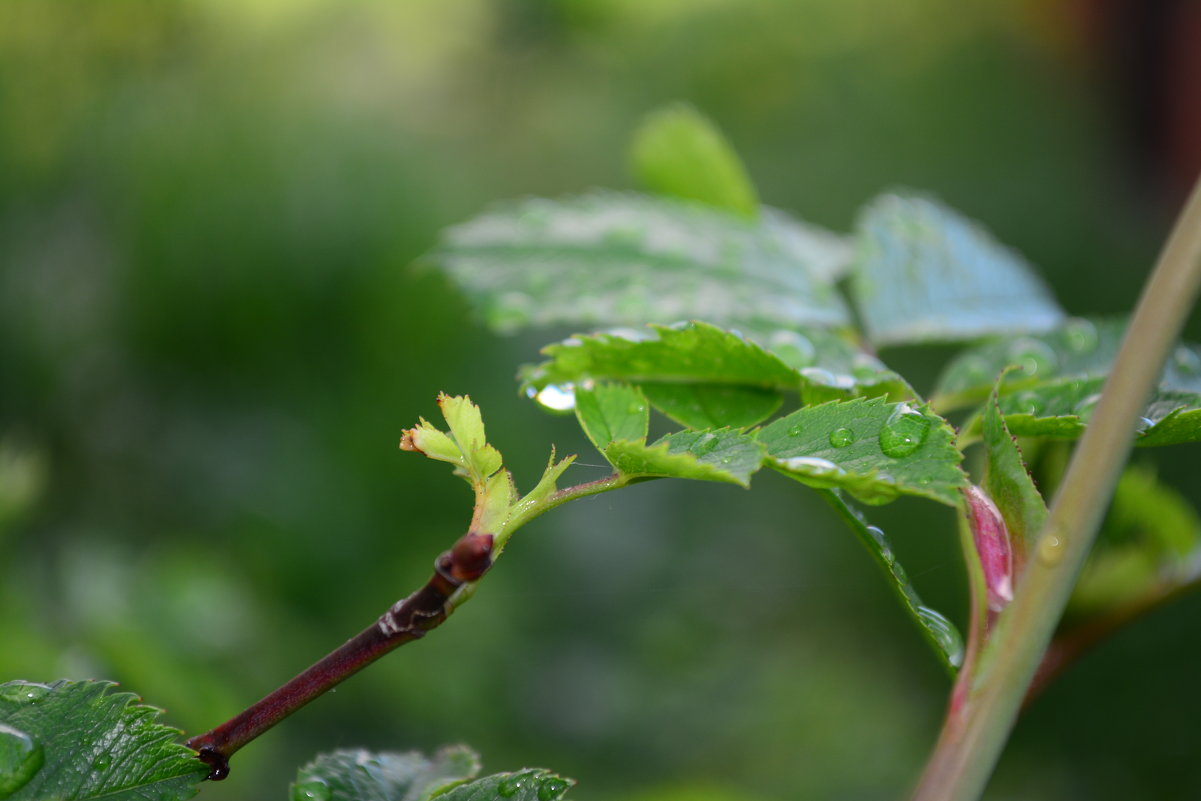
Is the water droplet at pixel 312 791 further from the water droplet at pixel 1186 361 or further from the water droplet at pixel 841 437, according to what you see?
→ the water droplet at pixel 1186 361

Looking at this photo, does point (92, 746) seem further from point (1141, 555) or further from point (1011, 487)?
point (1141, 555)

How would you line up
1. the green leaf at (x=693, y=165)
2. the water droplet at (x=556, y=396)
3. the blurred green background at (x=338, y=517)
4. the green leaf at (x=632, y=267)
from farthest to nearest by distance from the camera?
1. the blurred green background at (x=338, y=517)
2. the green leaf at (x=693, y=165)
3. the green leaf at (x=632, y=267)
4. the water droplet at (x=556, y=396)

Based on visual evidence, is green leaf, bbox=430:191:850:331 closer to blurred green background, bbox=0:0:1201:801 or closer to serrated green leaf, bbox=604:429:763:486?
serrated green leaf, bbox=604:429:763:486

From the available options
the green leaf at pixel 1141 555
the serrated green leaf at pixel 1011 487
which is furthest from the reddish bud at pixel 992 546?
the green leaf at pixel 1141 555

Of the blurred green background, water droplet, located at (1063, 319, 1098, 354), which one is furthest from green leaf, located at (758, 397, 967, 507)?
the blurred green background

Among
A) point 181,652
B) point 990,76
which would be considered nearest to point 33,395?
point 181,652

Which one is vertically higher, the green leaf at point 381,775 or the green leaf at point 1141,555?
the green leaf at point 381,775

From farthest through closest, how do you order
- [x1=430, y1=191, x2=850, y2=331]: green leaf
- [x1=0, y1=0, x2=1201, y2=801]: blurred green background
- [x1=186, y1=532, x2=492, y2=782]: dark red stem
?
[x1=0, y1=0, x2=1201, y2=801]: blurred green background → [x1=430, y1=191, x2=850, y2=331]: green leaf → [x1=186, y1=532, x2=492, y2=782]: dark red stem

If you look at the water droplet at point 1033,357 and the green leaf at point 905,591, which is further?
the water droplet at point 1033,357
